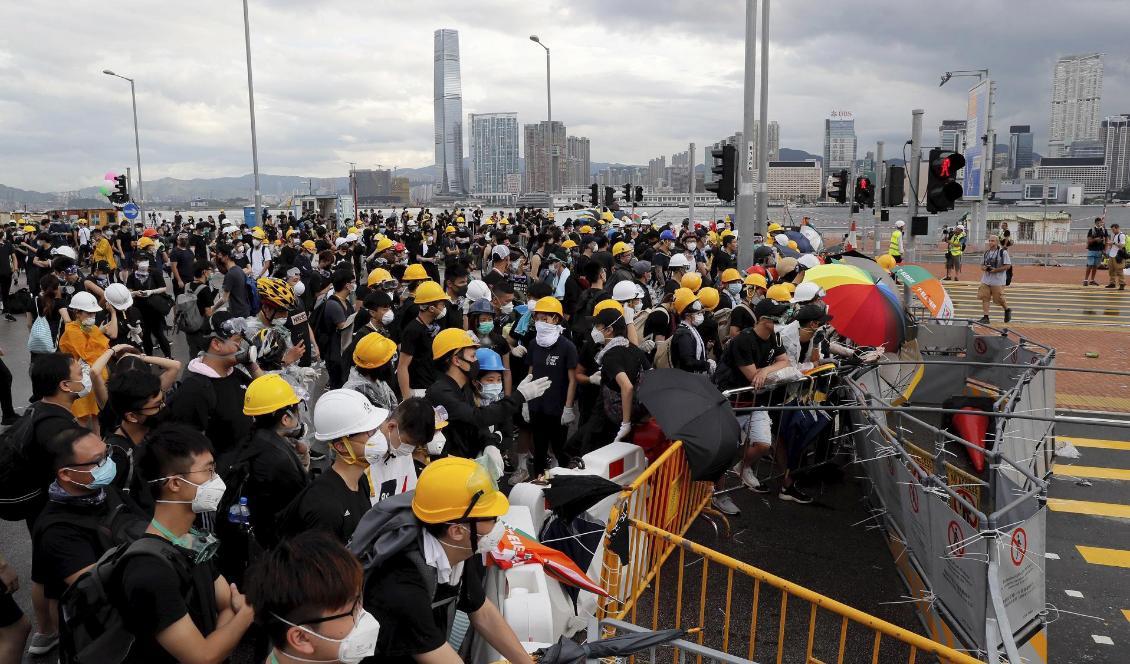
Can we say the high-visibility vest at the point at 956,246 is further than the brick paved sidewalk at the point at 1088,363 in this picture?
Yes

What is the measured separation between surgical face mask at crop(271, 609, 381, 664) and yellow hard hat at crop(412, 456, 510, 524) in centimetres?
48

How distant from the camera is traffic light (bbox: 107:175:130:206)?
30.8 meters

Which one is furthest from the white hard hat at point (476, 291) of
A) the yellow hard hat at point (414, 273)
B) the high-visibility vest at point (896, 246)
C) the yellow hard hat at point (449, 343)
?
the high-visibility vest at point (896, 246)

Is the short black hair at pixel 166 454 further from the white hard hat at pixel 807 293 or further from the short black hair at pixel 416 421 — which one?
the white hard hat at pixel 807 293

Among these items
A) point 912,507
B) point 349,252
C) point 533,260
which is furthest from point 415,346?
point 349,252

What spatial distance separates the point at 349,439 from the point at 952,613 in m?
3.71

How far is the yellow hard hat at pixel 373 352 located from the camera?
525cm

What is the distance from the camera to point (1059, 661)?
5.17 metres

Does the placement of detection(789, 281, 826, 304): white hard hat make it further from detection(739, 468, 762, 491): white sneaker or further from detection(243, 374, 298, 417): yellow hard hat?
detection(243, 374, 298, 417): yellow hard hat

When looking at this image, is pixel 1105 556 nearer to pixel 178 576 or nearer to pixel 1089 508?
pixel 1089 508

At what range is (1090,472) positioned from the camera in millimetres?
8945

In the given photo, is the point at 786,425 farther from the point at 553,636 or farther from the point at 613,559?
the point at 553,636

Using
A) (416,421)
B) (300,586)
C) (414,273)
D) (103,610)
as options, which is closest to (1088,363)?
(414,273)

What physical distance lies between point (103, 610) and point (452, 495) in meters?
1.28
